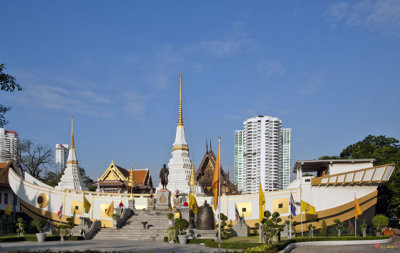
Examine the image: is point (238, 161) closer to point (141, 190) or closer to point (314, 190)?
point (141, 190)

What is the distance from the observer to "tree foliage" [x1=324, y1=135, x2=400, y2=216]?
39.1 meters

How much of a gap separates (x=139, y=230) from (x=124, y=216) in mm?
2892

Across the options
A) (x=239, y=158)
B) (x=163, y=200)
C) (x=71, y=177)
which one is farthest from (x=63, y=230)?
(x=239, y=158)

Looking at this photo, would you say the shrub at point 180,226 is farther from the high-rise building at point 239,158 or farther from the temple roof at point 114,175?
the high-rise building at point 239,158

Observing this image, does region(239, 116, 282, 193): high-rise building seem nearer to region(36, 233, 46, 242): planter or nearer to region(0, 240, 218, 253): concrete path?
region(36, 233, 46, 242): planter

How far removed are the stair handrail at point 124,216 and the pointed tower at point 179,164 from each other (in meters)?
10.8

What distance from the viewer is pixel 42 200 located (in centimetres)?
4303

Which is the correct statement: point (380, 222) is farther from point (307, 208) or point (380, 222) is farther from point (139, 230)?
point (139, 230)

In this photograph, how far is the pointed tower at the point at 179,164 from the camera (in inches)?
1841

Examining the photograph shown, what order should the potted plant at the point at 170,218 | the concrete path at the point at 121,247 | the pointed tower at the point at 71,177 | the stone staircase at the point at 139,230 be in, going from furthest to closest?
the pointed tower at the point at 71,177
the potted plant at the point at 170,218
the stone staircase at the point at 139,230
the concrete path at the point at 121,247

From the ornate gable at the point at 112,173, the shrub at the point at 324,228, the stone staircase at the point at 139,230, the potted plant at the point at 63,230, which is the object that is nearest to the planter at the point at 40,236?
the potted plant at the point at 63,230

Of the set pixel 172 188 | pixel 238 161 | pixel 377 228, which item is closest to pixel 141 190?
pixel 172 188

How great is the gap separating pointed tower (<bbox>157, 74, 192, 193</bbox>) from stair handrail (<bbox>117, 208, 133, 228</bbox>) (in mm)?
10775

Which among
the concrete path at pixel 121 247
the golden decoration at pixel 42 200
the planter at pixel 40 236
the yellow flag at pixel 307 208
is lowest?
the concrete path at pixel 121 247
